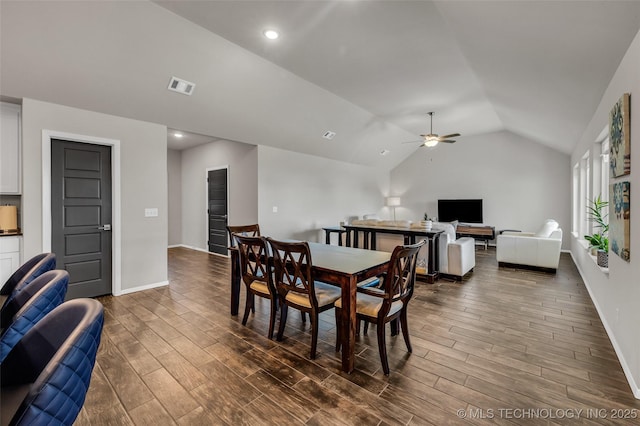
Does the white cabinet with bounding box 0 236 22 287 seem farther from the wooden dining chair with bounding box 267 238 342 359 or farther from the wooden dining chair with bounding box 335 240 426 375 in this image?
the wooden dining chair with bounding box 335 240 426 375

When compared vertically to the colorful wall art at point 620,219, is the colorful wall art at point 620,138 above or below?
above

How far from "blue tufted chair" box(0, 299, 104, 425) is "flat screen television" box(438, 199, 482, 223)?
29.0 ft

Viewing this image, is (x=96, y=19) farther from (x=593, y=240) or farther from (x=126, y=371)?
(x=593, y=240)

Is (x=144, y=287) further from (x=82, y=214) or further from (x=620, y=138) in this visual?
(x=620, y=138)

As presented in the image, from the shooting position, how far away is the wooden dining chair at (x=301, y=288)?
2.32 m

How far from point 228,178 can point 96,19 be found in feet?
13.8

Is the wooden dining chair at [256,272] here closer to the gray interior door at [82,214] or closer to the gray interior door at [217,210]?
the gray interior door at [82,214]

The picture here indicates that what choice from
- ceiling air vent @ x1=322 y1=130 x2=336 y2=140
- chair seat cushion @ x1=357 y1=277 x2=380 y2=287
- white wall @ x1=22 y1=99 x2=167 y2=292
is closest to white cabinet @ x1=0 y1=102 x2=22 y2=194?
white wall @ x1=22 y1=99 x2=167 y2=292

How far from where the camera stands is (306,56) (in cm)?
353

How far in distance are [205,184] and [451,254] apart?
19.8ft

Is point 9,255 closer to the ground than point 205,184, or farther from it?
closer to the ground

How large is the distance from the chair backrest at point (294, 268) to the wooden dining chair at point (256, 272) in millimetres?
121

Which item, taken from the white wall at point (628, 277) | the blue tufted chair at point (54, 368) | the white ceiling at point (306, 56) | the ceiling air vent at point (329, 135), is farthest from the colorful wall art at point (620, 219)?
the ceiling air vent at point (329, 135)

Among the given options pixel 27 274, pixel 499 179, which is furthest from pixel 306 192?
pixel 27 274
